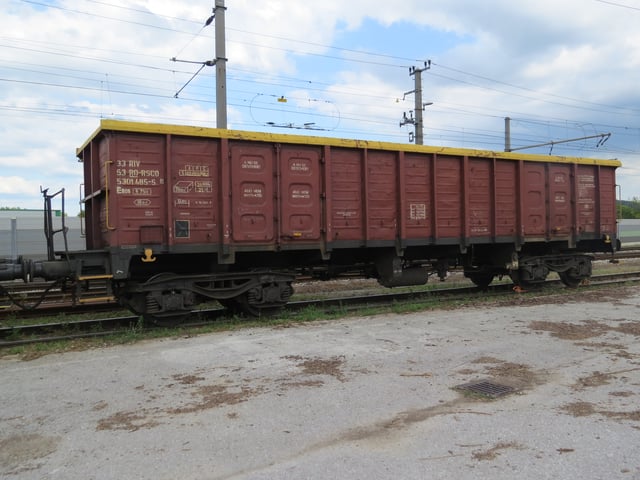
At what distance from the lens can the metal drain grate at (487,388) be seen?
4923 mm

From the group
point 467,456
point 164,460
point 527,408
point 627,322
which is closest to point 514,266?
point 627,322

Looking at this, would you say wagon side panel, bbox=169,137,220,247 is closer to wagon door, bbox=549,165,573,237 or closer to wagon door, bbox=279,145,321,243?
wagon door, bbox=279,145,321,243

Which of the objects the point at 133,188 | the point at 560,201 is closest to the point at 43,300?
the point at 133,188

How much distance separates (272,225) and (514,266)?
617cm

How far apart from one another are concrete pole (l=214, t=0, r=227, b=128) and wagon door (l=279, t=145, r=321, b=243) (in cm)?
588

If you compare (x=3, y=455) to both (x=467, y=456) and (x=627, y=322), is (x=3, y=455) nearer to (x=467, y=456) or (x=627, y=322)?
(x=467, y=456)

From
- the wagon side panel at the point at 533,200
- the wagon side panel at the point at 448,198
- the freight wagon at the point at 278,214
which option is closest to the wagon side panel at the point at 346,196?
the freight wagon at the point at 278,214

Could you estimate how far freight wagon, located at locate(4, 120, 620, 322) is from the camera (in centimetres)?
799

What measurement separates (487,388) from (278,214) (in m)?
4.97

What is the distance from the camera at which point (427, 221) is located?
10.6 metres

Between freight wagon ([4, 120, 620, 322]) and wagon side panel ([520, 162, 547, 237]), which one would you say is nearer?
freight wagon ([4, 120, 620, 322])

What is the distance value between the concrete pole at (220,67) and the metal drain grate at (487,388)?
11087mm

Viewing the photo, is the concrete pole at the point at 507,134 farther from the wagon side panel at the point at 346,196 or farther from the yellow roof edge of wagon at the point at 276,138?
the wagon side panel at the point at 346,196

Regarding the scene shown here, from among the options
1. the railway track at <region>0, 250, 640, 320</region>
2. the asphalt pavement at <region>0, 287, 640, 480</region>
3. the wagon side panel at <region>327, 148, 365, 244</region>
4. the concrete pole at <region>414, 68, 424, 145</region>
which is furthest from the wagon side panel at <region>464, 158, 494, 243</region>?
the concrete pole at <region>414, 68, 424, 145</region>
